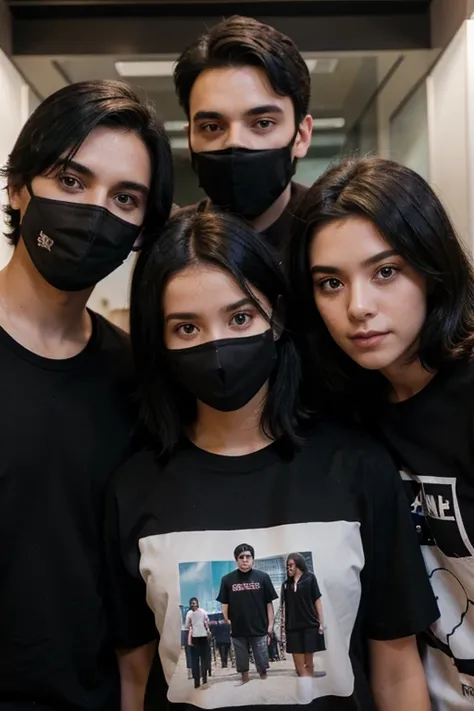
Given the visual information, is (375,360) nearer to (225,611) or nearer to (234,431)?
(234,431)

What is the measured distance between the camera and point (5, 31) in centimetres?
222

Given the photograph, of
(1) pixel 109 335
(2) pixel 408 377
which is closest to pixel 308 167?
(1) pixel 109 335

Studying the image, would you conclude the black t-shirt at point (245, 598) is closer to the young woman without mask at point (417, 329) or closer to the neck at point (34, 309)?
the young woman without mask at point (417, 329)

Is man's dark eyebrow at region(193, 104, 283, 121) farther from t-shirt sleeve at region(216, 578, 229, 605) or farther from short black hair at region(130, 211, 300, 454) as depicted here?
t-shirt sleeve at region(216, 578, 229, 605)

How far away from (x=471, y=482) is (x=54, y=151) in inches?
34.2

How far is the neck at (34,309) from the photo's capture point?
122 cm

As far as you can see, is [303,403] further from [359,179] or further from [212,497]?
[359,179]

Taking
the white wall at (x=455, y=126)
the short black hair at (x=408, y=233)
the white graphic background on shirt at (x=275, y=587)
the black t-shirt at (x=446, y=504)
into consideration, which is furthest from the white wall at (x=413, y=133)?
the white graphic background on shirt at (x=275, y=587)

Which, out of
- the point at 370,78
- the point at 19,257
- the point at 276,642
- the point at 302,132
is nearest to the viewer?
the point at 276,642

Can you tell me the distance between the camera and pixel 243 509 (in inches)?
44.5

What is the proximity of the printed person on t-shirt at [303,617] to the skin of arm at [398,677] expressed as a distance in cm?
15

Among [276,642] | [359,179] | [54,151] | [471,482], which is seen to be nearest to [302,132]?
[359,179]

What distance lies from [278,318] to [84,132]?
45cm

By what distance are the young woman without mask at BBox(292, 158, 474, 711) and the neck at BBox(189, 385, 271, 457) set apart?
0.20 metres
